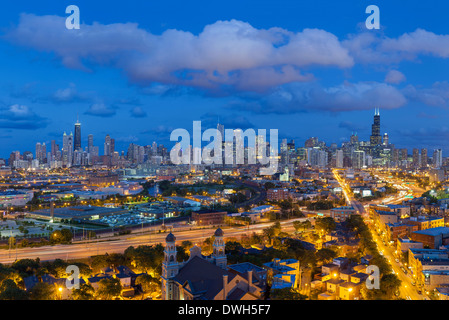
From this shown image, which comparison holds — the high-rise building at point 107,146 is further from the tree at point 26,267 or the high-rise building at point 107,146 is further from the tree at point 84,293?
the tree at point 84,293

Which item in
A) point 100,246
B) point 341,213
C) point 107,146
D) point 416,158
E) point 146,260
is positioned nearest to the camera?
point 146,260

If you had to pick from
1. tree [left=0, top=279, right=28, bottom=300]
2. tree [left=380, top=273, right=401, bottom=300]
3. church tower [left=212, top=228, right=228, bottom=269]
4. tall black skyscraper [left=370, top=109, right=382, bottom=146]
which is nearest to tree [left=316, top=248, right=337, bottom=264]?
tree [left=380, top=273, right=401, bottom=300]

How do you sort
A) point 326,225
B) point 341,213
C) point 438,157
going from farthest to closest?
1. point 438,157
2. point 341,213
3. point 326,225

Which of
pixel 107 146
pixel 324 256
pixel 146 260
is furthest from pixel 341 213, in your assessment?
pixel 107 146

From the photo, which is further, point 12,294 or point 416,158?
point 416,158

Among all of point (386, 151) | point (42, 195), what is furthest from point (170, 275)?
point (386, 151)

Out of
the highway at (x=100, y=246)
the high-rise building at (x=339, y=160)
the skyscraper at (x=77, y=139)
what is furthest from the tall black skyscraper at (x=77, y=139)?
the highway at (x=100, y=246)

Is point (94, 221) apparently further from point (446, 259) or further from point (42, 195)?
point (446, 259)

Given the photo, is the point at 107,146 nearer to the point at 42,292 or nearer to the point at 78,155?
the point at 78,155
